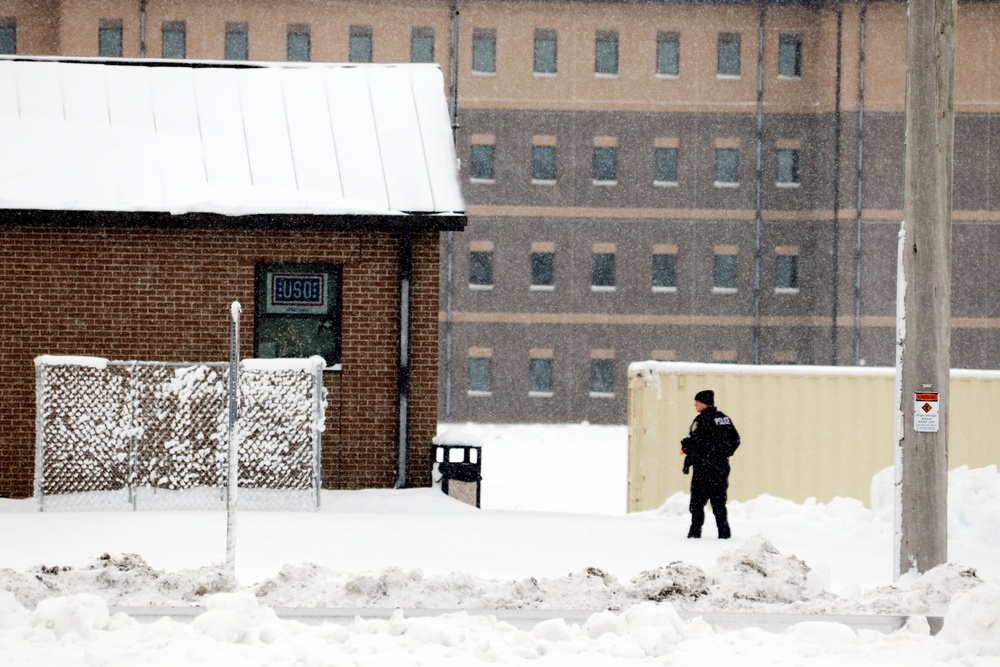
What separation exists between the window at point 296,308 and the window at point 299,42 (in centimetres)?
3098

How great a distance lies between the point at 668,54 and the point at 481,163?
836 cm

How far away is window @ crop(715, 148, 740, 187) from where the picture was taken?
154 feet

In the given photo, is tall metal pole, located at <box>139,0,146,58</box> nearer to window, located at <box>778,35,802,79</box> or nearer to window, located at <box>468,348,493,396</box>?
window, located at <box>468,348,493,396</box>

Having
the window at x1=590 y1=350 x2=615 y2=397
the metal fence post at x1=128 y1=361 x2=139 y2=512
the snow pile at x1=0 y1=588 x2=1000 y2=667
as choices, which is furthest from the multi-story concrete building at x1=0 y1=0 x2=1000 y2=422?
the snow pile at x1=0 y1=588 x2=1000 y2=667


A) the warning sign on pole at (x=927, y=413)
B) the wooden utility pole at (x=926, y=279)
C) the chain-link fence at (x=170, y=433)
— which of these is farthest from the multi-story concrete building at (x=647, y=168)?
the warning sign on pole at (x=927, y=413)

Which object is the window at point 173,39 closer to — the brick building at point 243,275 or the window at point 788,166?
the window at point 788,166

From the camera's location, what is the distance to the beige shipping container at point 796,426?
55.6 feet

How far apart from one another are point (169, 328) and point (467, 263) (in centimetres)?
2924

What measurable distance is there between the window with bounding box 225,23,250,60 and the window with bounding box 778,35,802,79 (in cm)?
2022

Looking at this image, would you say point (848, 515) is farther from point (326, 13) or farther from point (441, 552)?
point (326, 13)

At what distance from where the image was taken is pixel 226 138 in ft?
59.0

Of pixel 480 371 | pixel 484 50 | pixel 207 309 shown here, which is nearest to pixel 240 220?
pixel 207 309

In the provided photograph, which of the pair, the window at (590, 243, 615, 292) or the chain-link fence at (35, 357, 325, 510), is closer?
the chain-link fence at (35, 357, 325, 510)

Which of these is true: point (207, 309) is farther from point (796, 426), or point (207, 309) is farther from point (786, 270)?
point (786, 270)
